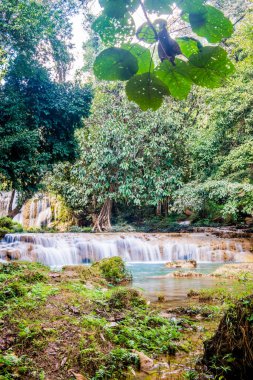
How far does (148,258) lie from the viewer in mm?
14109

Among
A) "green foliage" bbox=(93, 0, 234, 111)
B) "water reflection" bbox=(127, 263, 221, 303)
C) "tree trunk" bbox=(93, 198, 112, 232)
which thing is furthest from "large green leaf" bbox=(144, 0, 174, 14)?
"tree trunk" bbox=(93, 198, 112, 232)

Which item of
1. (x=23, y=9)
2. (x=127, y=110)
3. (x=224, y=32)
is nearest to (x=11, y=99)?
(x=23, y=9)

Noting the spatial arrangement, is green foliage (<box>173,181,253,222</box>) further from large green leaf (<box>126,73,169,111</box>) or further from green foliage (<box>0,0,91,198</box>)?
large green leaf (<box>126,73,169,111</box>)

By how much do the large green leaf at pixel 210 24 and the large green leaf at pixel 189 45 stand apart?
25 mm

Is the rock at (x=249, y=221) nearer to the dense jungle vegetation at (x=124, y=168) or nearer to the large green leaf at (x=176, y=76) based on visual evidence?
the dense jungle vegetation at (x=124, y=168)

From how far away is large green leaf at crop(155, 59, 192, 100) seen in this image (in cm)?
86

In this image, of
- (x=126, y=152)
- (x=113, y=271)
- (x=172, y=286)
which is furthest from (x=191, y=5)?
(x=126, y=152)

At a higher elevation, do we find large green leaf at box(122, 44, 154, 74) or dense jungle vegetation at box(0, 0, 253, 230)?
dense jungle vegetation at box(0, 0, 253, 230)

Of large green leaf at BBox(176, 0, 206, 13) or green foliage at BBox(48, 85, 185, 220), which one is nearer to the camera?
large green leaf at BBox(176, 0, 206, 13)

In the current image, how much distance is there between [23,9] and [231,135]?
985 cm

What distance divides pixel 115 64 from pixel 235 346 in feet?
6.83

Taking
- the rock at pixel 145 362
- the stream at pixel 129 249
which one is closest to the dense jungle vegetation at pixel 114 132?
the stream at pixel 129 249

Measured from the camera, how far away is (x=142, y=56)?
2.85 feet

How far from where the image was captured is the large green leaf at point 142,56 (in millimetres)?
856
